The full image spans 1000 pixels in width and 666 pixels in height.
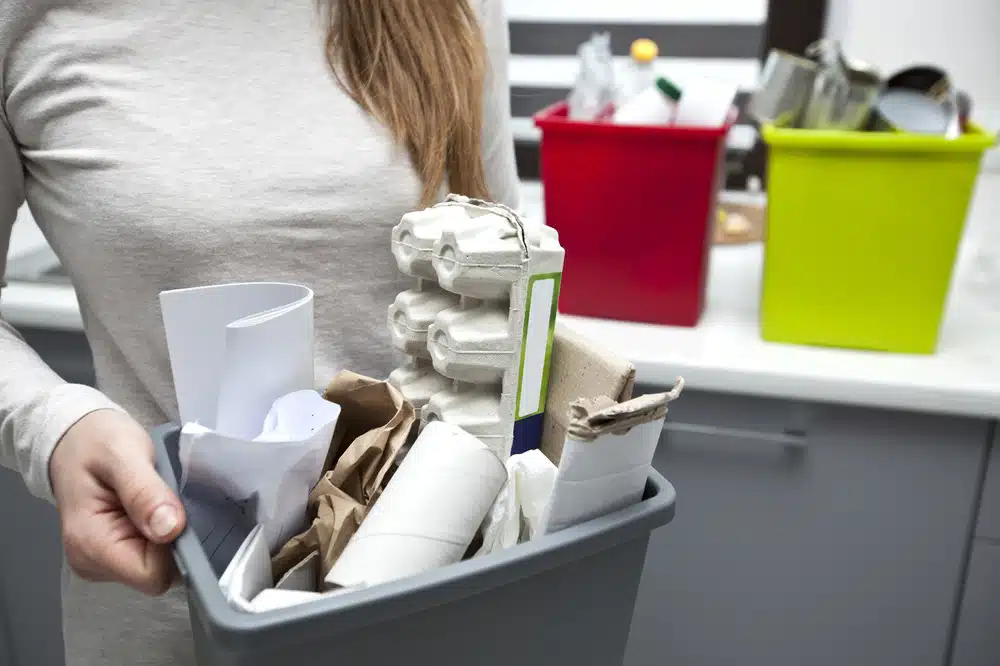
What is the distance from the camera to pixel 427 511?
34cm

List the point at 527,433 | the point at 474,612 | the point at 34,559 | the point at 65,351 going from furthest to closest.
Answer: the point at 34,559, the point at 65,351, the point at 527,433, the point at 474,612

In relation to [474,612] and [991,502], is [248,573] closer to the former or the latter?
[474,612]

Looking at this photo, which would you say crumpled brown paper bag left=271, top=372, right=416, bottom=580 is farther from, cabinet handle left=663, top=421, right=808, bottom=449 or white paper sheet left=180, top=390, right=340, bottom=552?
cabinet handle left=663, top=421, right=808, bottom=449

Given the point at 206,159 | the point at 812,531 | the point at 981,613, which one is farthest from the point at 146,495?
the point at 981,613

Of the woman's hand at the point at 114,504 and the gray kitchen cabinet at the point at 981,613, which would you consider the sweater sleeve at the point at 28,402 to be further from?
the gray kitchen cabinet at the point at 981,613

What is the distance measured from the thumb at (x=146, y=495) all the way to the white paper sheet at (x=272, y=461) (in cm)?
1

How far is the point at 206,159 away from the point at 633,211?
55cm

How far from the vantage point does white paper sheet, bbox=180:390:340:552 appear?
0.33 m

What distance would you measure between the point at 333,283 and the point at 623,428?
14.4 inches

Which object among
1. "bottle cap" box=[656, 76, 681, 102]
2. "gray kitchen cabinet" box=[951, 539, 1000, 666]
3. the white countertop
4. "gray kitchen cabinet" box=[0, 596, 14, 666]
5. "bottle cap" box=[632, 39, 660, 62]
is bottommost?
"gray kitchen cabinet" box=[0, 596, 14, 666]

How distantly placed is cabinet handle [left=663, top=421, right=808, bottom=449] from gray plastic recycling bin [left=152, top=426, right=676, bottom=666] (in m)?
0.62

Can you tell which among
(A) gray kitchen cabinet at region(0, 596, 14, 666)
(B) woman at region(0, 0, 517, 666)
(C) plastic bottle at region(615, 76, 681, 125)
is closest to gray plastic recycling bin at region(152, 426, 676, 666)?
(B) woman at region(0, 0, 517, 666)

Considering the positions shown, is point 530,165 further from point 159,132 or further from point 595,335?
point 159,132

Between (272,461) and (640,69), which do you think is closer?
(272,461)
